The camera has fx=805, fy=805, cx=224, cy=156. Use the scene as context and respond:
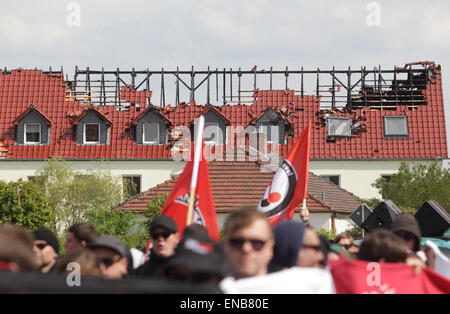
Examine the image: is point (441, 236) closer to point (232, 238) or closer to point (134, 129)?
point (232, 238)

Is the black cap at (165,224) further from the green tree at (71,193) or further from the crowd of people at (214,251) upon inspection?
the green tree at (71,193)

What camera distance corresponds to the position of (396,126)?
146 feet

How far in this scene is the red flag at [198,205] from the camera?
8.29m

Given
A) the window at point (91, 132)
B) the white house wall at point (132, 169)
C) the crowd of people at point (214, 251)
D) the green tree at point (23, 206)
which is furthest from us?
the window at point (91, 132)

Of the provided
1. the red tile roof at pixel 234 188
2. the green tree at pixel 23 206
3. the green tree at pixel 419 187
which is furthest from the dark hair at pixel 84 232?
the green tree at pixel 419 187

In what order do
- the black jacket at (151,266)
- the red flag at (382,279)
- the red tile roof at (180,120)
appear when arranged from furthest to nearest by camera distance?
the red tile roof at (180,120) → the black jacket at (151,266) → the red flag at (382,279)

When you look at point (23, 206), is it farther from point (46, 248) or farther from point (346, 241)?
→ point (46, 248)

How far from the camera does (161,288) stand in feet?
10.0

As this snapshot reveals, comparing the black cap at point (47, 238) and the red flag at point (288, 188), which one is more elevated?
the red flag at point (288, 188)

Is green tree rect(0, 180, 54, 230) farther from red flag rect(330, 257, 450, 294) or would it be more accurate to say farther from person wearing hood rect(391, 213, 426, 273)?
red flag rect(330, 257, 450, 294)

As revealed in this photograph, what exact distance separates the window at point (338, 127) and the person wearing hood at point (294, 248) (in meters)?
38.9

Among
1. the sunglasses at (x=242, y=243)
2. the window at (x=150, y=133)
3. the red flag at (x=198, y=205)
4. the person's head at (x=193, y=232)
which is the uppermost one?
the window at (x=150, y=133)

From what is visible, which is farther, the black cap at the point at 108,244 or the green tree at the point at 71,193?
the green tree at the point at 71,193

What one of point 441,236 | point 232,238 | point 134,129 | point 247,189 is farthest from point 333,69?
point 232,238
